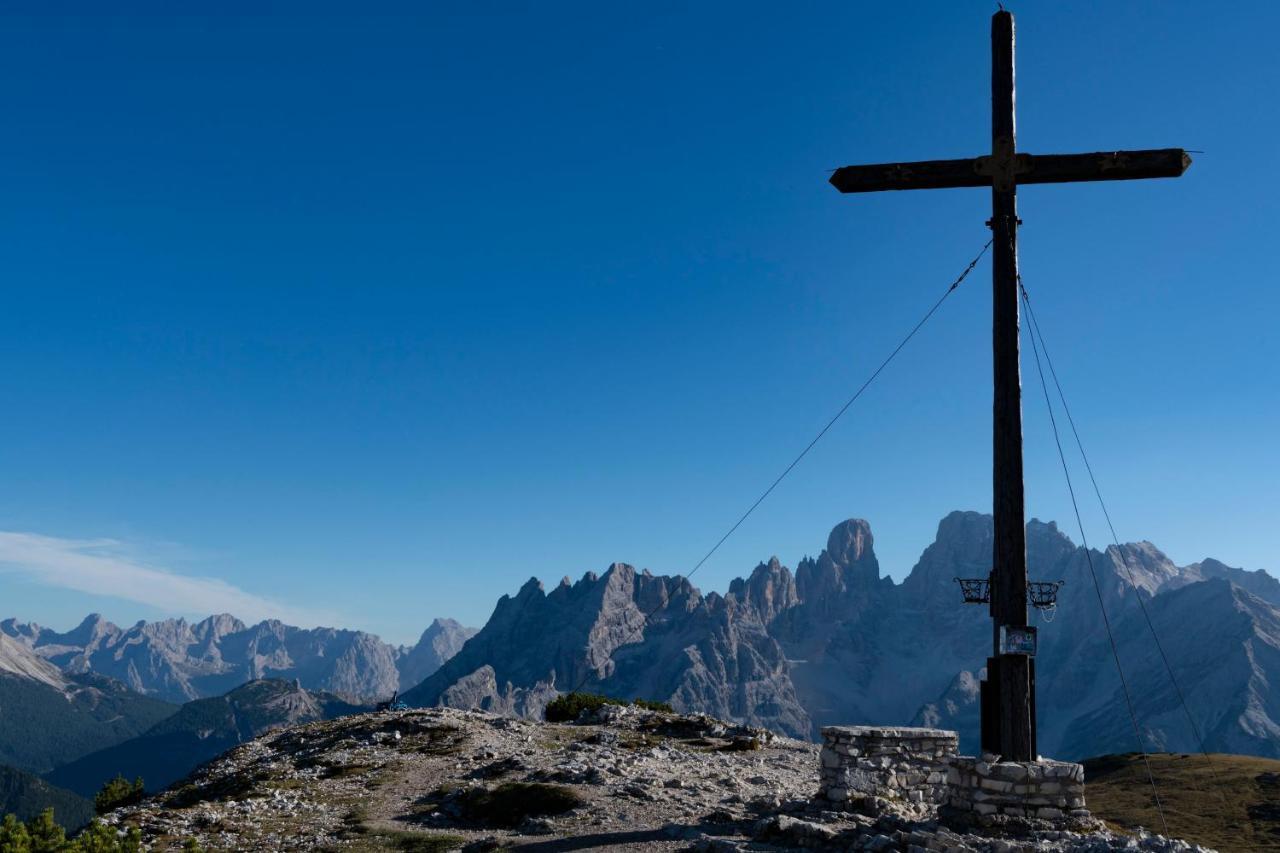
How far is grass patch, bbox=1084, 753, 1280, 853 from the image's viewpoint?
147 feet

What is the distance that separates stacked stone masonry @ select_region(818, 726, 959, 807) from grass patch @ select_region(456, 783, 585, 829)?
23.9 ft

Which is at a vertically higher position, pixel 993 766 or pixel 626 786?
pixel 993 766

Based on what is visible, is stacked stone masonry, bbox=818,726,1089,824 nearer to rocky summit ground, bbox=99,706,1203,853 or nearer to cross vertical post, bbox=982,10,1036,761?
rocky summit ground, bbox=99,706,1203,853

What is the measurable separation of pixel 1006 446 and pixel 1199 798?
177 feet

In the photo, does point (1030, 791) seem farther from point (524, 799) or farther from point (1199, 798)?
point (1199, 798)

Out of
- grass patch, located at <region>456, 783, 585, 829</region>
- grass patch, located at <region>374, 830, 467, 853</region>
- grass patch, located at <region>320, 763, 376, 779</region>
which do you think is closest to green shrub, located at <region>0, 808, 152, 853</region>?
grass patch, located at <region>374, 830, 467, 853</region>

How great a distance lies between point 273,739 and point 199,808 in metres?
20.4

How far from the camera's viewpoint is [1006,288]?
18406mm

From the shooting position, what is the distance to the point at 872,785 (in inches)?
878

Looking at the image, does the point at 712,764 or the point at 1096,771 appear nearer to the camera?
the point at 712,764

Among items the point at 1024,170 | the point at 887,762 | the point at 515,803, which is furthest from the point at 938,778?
the point at 1024,170

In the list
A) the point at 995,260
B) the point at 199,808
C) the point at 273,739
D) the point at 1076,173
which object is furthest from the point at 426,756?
the point at 1076,173

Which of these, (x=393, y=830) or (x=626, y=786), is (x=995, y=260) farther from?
(x=393, y=830)

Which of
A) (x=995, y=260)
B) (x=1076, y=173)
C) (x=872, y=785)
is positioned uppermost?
(x=1076, y=173)
